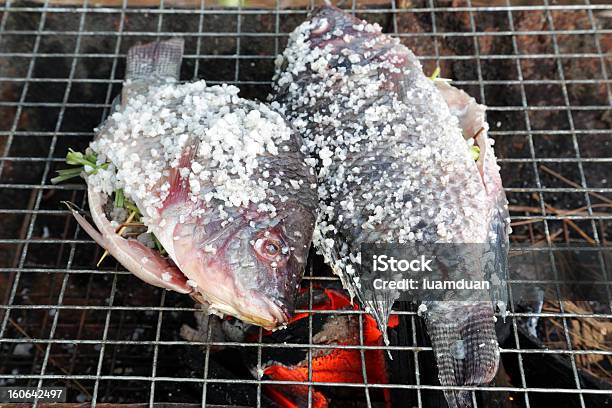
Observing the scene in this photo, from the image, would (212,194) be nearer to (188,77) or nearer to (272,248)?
(272,248)

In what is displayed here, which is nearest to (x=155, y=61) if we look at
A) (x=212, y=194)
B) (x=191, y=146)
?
(x=191, y=146)

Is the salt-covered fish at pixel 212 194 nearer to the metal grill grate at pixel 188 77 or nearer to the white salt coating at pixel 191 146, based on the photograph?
the white salt coating at pixel 191 146

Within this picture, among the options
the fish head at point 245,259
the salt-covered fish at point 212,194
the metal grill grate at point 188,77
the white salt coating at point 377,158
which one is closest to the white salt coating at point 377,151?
the white salt coating at point 377,158

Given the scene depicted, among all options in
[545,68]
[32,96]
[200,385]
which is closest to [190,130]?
[200,385]

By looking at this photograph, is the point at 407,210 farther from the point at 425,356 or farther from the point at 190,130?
the point at 190,130

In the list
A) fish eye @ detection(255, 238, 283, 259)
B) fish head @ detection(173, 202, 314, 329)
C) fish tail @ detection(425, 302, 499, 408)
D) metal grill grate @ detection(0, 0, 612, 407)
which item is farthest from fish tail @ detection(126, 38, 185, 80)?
fish tail @ detection(425, 302, 499, 408)
